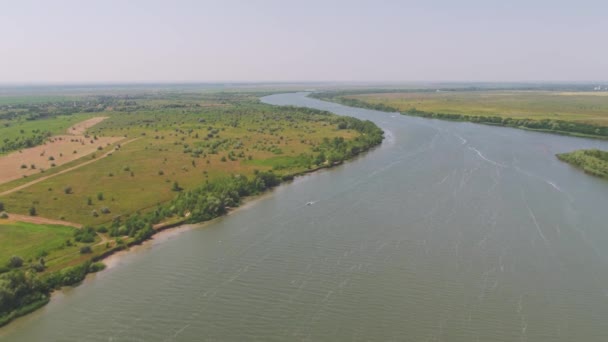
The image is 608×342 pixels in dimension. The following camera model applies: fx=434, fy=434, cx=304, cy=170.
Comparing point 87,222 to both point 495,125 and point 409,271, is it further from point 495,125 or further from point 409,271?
point 495,125

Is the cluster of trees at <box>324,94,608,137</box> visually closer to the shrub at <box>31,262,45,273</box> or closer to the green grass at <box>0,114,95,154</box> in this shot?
the shrub at <box>31,262,45,273</box>

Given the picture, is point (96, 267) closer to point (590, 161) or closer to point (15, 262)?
point (15, 262)

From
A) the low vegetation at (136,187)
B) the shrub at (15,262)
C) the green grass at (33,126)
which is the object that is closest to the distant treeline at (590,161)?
the low vegetation at (136,187)

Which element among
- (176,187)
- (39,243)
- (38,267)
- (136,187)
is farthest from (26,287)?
(136,187)

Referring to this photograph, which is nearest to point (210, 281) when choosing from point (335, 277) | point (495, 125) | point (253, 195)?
point (335, 277)

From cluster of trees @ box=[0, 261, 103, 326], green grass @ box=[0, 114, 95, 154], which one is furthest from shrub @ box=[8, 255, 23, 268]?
green grass @ box=[0, 114, 95, 154]
